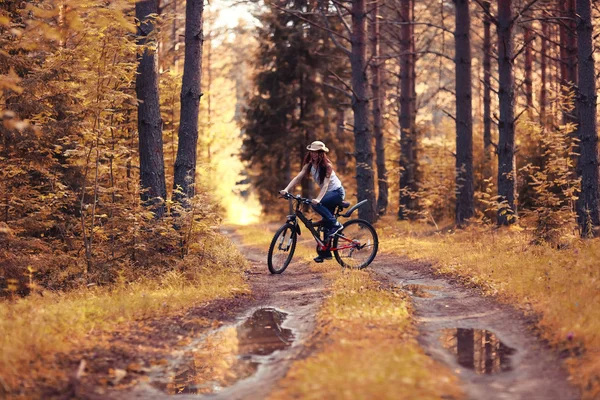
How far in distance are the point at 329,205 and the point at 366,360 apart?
21.0 feet

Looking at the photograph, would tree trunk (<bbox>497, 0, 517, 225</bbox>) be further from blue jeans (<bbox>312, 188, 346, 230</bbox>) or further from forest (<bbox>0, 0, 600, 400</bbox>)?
blue jeans (<bbox>312, 188, 346, 230</bbox>)

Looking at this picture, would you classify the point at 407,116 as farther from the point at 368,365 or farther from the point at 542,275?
the point at 368,365

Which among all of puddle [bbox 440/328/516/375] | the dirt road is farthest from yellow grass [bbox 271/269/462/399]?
puddle [bbox 440/328/516/375]

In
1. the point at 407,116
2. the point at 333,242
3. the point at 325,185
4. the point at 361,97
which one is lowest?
the point at 333,242

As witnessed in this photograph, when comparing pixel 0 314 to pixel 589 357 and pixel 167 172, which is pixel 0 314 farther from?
pixel 167 172

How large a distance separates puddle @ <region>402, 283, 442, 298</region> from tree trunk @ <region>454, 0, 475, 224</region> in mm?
8270

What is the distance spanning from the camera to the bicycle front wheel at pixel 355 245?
38.4ft

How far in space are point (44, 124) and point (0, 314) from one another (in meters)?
4.36

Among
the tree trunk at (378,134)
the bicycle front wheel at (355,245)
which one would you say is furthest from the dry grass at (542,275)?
the tree trunk at (378,134)

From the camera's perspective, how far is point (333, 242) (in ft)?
38.2

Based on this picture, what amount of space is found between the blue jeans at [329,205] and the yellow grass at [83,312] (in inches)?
76.5

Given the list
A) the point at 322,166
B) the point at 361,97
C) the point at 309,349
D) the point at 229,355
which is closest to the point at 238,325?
the point at 229,355

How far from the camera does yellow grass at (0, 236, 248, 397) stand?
541 cm

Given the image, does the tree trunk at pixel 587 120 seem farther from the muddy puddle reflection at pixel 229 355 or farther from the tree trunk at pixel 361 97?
the muddy puddle reflection at pixel 229 355
